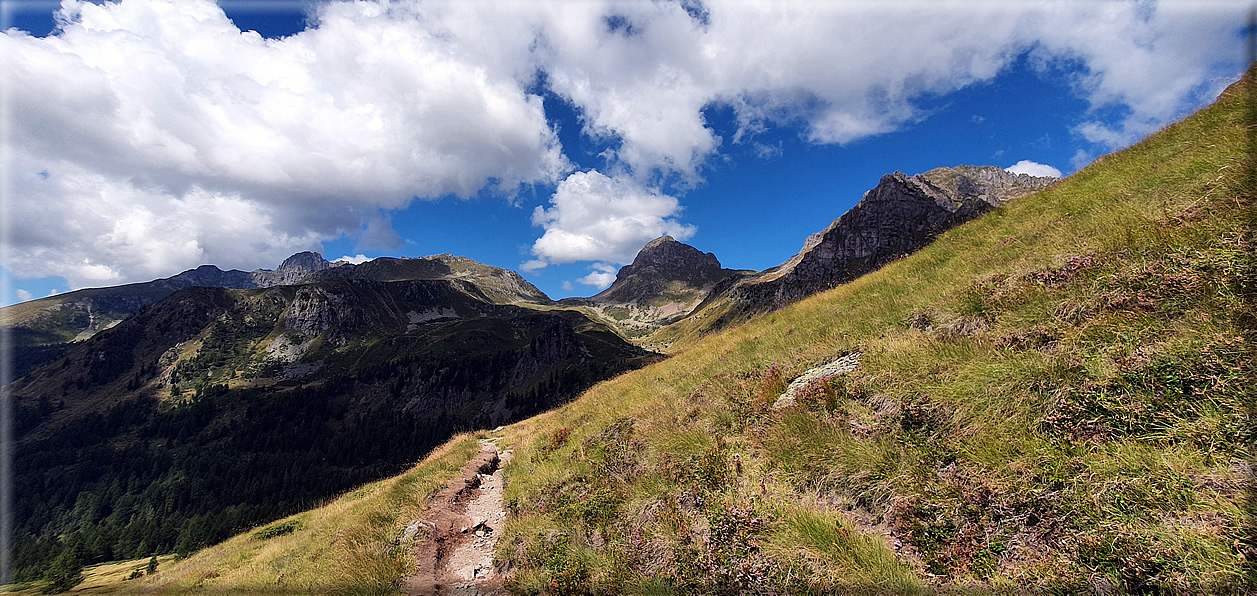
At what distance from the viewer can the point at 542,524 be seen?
1145 cm

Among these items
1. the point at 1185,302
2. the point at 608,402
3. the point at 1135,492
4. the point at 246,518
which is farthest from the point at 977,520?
the point at 246,518

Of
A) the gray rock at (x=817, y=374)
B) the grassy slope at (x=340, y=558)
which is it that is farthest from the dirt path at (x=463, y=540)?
the gray rock at (x=817, y=374)

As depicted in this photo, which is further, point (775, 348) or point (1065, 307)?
point (775, 348)

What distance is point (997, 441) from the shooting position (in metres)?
6.66

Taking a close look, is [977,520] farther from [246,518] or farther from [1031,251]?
[246,518]

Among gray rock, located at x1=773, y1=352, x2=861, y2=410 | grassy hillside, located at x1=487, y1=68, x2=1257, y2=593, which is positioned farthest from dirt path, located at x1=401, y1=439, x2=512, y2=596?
gray rock, located at x1=773, y1=352, x2=861, y2=410

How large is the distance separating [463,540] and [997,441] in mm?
13537

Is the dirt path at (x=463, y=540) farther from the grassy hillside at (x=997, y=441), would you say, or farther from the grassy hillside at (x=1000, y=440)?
the grassy hillside at (x=1000, y=440)

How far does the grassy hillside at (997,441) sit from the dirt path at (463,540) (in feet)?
2.53

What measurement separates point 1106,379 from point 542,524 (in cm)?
1169

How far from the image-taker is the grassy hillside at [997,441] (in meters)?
5.16

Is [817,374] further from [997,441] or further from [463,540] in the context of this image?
[463,540]

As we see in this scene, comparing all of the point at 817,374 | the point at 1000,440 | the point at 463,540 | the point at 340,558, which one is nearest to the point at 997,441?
the point at 1000,440

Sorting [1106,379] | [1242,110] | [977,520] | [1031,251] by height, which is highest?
[1242,110]
